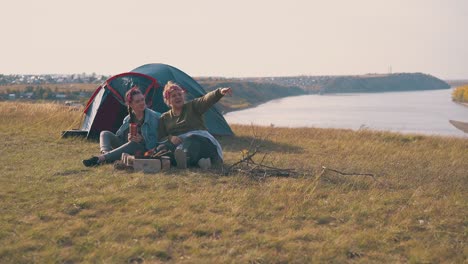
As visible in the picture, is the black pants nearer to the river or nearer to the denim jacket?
the denim jacket

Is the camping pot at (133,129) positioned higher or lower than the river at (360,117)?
higher

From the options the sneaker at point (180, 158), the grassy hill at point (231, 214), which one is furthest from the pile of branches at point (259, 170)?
the sneaker at point (180, 158)

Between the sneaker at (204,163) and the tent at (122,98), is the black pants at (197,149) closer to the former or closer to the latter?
the sneaker at (204,163)

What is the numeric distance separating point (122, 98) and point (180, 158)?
179 inches

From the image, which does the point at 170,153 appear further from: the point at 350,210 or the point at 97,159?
the point at 350,210

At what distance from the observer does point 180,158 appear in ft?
24.2

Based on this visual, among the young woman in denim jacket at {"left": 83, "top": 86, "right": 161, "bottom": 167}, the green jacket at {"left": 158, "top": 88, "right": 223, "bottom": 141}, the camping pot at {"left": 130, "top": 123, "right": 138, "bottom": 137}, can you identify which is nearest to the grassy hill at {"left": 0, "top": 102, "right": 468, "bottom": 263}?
the young woman in denim jacket at {"left": 83, "top": 86, "right": 161, "bottom": 167}

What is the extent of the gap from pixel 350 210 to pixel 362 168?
3.10 meters

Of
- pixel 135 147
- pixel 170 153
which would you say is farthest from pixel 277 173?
pixel 135 147

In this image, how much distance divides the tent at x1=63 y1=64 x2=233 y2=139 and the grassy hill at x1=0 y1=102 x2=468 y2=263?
2.97 m

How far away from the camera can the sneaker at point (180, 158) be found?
7.31 meters

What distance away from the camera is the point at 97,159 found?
25.5ft

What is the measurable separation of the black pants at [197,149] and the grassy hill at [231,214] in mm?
391

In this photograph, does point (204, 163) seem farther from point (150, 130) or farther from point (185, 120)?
point (150, 130)
